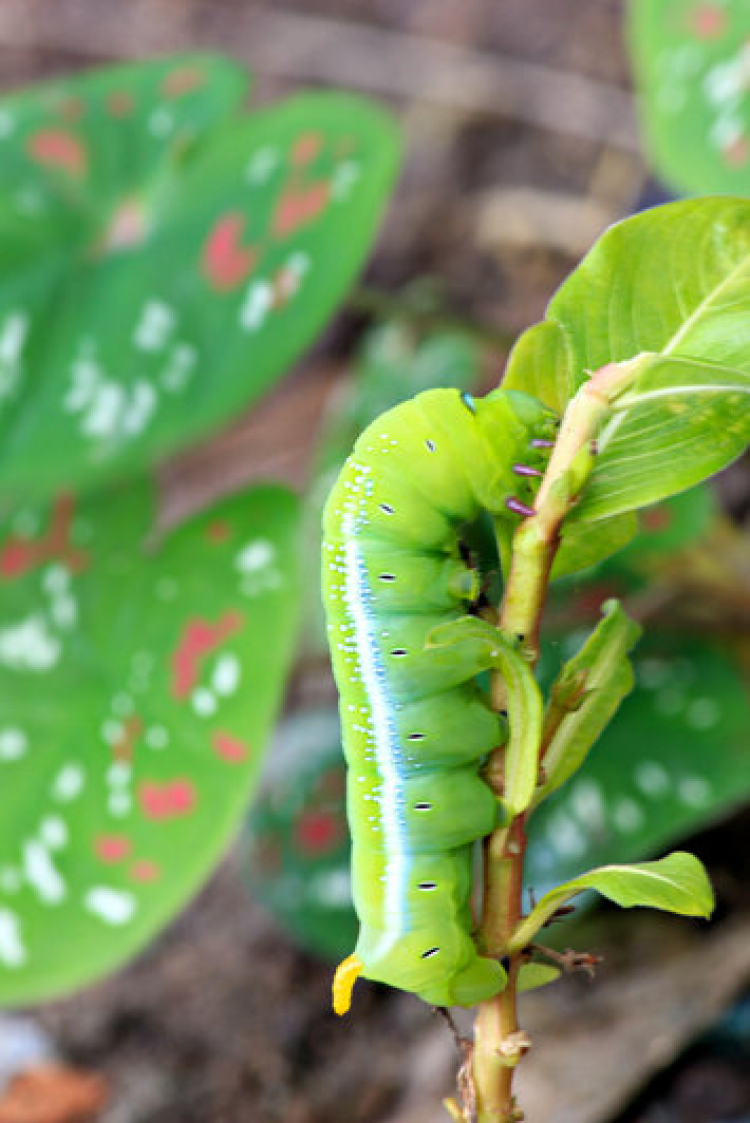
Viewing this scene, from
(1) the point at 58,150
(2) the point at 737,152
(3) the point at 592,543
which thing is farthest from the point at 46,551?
(3) the point at 592,543

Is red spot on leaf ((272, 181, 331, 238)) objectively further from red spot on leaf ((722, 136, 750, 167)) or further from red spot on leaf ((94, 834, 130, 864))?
red spot on leaf ((94, 834, 130, 864))

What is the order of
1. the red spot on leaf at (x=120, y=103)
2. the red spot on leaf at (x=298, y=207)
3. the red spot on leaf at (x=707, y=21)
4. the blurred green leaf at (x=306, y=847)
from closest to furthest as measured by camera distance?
1. the red spot on leaf at (x=707, y=21)
2. the red spot on leaf at (x=298, y=207)
3. the blurred green leaf at (x=306, y=847)
4. the red spot on leaf at (x=120, y=103)

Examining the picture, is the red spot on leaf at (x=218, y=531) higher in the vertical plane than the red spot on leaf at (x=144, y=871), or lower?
higher

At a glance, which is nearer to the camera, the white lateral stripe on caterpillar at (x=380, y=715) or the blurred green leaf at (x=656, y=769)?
the white lateral stripe on caterpillar at (x=380, y=715)

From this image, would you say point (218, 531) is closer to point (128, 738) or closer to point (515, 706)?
point (128, 738)

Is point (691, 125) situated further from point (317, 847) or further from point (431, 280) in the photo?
point (431, 280)

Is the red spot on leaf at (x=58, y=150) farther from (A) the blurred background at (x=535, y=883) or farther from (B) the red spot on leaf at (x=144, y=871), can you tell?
(B) the red spot on leaf at (x=144, y=871)

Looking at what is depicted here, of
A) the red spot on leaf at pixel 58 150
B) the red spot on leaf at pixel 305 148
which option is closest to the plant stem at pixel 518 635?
the red spot on leaf at pixel 305 148
